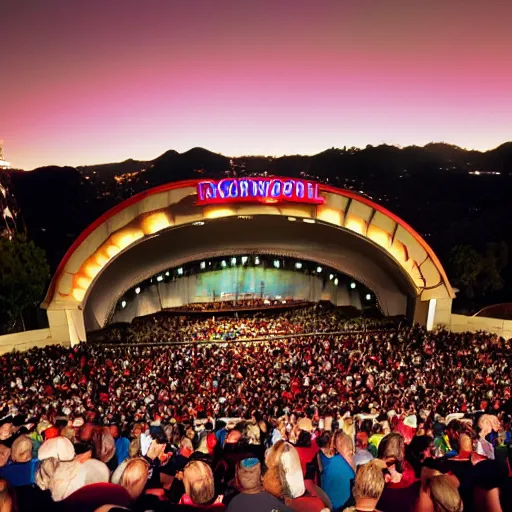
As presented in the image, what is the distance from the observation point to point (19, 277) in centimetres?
2719

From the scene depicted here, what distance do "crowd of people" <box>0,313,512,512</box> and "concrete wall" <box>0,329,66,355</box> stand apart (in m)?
1.67

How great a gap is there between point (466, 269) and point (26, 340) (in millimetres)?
31315

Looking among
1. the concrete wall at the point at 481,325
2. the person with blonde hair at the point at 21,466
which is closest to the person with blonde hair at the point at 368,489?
the person with blonde hair at the point at 21,466

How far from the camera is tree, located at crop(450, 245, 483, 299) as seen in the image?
38.6 m

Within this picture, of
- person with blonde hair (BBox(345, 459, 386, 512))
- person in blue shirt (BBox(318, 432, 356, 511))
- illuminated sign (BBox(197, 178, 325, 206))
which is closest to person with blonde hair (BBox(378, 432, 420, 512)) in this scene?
person in blue shirt (BBox(318, 432, 356, 511))

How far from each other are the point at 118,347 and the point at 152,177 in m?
77.2

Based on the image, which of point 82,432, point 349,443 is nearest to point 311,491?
point 349,443

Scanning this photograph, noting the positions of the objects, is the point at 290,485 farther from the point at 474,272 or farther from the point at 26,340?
the point at 474,272

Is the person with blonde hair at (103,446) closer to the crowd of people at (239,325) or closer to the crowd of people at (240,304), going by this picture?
the crowd of people at (239,325)

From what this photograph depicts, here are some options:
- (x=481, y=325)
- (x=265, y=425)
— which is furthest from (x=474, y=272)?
(x=265, y=425)

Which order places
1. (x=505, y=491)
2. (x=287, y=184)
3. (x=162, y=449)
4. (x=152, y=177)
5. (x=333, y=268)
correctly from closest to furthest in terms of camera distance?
(x=505, y=491) → (x=162, y=449) → (x=287, y=184) → (x=333, y=268) → (x=152, y=177)

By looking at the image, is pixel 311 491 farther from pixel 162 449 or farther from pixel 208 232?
pixel 208 232

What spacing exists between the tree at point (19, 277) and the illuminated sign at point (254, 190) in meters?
12.5

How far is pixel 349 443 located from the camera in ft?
18.2
